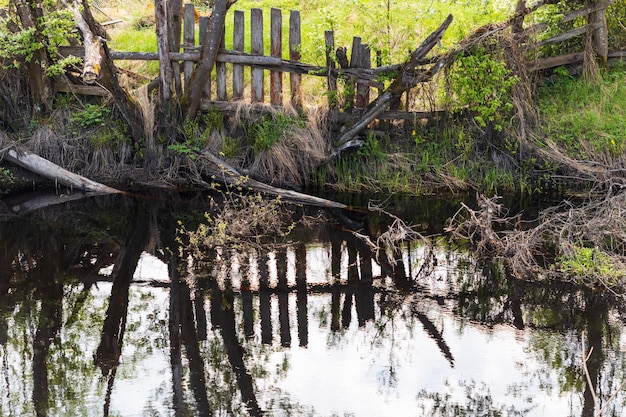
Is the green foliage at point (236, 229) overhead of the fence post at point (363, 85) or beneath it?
beneath

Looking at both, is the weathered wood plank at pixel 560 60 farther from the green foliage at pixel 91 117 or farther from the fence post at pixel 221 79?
the green foliage at pixel 91 117

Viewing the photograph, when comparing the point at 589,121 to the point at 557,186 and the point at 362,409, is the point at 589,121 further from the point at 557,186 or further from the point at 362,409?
the point at 362,409

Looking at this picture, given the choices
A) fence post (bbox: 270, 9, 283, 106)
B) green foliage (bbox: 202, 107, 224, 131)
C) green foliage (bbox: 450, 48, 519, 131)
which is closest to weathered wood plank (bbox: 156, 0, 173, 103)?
green foliage (bbox: 202, 107, 224, 131)

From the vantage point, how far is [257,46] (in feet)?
42.5

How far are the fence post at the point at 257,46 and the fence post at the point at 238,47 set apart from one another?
0.61 ft

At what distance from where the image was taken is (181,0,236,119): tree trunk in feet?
39.7

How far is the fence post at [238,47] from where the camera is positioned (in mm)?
12922

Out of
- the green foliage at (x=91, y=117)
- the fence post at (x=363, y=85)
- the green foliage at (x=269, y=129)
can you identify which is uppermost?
the fence post at (x=363, y=85)

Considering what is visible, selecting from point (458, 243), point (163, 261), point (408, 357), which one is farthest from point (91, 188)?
point (408, 357)

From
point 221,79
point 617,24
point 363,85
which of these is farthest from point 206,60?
point 617,24

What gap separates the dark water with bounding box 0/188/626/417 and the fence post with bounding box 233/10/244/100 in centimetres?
323

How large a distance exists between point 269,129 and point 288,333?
18.4ft

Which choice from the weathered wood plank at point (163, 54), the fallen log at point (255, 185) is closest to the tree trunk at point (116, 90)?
the weathered wood plank at point (163, 54)

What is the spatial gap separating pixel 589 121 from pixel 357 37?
12.3 feet
